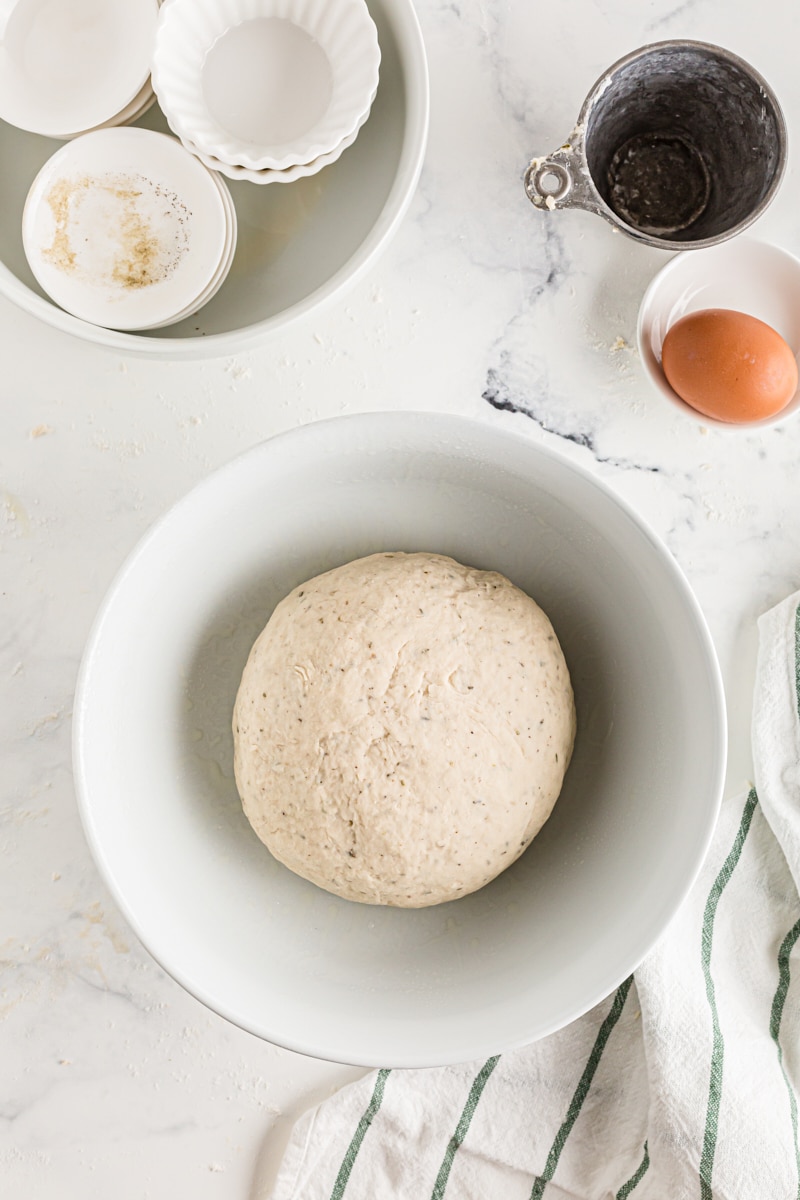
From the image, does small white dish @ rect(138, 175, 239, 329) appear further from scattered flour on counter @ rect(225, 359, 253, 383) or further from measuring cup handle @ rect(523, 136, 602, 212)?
measuring cup handle @ rect(523, 136, 602, 212)

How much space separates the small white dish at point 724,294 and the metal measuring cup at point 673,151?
31 mm

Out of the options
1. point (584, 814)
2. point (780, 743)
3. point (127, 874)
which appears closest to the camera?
point (127, 874)

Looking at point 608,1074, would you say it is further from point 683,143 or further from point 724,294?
point 683,143

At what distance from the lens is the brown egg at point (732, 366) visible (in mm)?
921

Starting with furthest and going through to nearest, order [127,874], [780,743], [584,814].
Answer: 1. [780,743]
2. [584,814]
3. [127,874]

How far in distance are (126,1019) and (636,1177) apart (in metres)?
0.55

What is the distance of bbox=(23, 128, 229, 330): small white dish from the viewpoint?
0.92 metres

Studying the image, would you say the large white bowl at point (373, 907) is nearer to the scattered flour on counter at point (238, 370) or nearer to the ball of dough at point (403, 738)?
the ball of dough at point (403, 738)

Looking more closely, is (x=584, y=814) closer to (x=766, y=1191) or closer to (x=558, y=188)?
(x=766, y=1191)

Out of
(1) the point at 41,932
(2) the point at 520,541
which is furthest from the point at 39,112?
(1) the point at 41,932

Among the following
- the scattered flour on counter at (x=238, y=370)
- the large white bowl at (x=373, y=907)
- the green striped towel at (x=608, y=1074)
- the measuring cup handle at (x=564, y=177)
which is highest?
the measuring cup handle at (x=564, y=177)

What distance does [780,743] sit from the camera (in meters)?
0.99

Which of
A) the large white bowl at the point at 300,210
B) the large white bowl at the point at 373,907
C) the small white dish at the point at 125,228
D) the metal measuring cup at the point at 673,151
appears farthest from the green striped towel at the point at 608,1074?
the small white dish at the point at 125,228

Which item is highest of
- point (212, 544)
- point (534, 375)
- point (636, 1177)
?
point (534, 375)
